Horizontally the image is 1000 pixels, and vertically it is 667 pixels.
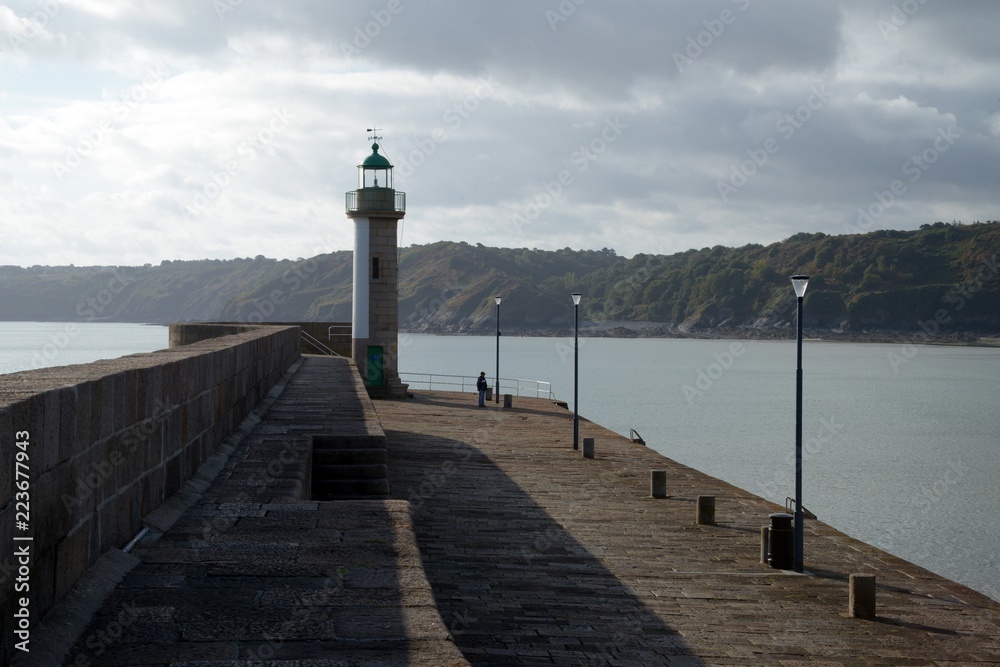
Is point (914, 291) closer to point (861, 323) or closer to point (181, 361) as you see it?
point (861, 323)

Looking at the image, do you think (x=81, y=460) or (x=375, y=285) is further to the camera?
(x=375, y=285)

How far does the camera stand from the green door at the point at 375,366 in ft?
109

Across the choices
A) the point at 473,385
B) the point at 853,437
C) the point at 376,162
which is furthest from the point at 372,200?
the point at 853,437

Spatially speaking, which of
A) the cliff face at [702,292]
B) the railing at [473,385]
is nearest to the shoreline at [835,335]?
the cliff face at [702,292]

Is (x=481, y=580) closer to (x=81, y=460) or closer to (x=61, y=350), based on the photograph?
(x=81, y=460)

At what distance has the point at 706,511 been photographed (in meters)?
14.0

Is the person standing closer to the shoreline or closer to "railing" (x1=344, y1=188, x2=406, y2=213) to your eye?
"railing" (x1=344, y1=188, x2=406, y2=213)

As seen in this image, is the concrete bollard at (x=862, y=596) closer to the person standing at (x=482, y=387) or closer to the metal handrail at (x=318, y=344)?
the person standing at (x=482, y=387)

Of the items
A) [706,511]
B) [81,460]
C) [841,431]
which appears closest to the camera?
[81,460]

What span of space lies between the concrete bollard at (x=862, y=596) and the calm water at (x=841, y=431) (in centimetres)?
318

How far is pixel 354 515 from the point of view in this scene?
6.75 m

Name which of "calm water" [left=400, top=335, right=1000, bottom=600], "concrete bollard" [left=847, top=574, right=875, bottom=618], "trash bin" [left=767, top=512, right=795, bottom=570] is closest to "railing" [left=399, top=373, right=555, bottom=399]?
"calm water" [left=400, top=335, right=1000, bottom=600]

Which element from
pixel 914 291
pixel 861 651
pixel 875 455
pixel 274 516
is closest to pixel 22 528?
pixel 274 516

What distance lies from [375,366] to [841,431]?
31698mm
